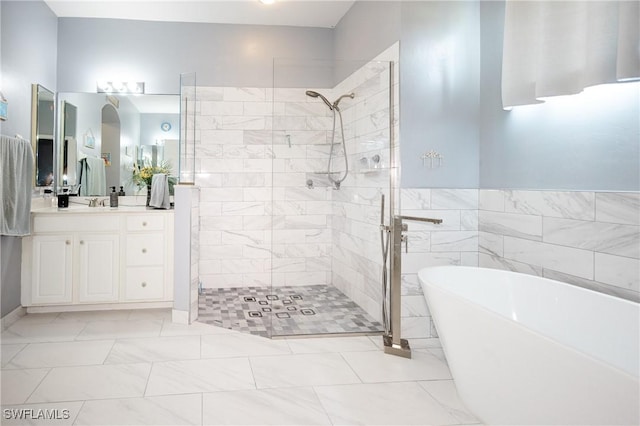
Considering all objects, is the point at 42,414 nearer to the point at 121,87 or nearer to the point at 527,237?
the point at 527,237

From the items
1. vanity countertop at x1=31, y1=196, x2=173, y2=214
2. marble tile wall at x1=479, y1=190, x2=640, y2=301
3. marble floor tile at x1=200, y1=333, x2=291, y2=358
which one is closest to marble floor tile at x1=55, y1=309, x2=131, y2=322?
vanity countertop at x1=31, y1=196, x2=173, y2=214

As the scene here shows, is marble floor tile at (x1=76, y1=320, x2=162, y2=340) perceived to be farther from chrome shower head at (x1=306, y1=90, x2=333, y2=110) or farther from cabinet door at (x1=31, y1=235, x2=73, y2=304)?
chrome shower head at (x1=306, y1=90, x2=333, y2=110)

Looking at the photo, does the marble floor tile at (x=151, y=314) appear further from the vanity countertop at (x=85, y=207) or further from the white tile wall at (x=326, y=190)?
the white tile wall at (x=326, y=190)

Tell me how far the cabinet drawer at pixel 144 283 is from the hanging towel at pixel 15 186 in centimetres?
85

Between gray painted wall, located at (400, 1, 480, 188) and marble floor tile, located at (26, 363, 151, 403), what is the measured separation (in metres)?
2.04

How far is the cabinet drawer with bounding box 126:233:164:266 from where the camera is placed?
3.64 m

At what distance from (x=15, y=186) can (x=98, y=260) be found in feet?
2.75

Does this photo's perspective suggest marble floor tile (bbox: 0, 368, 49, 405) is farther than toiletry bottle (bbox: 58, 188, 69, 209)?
No

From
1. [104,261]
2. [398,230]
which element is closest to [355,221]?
[398,230]

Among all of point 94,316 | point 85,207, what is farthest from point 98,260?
point 85,207

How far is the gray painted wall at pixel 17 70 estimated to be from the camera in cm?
317

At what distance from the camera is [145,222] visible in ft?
12.0

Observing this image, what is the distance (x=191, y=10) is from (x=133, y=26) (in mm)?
685

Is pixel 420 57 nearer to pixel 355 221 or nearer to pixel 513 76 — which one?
pixel 513 76
